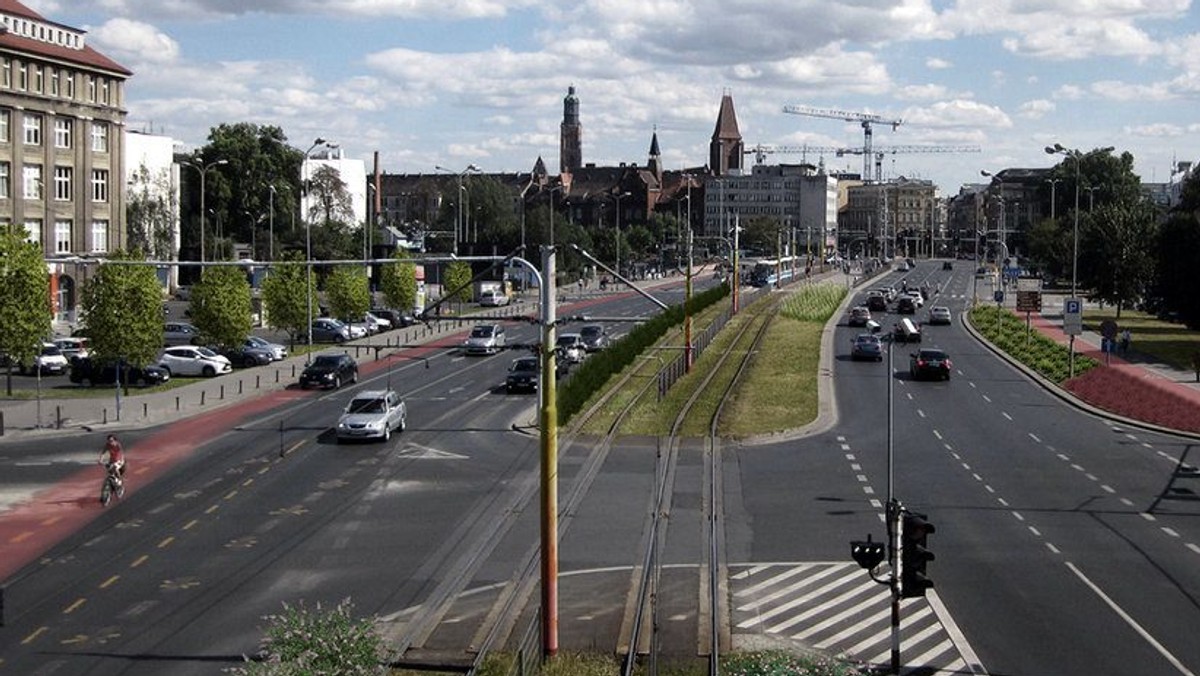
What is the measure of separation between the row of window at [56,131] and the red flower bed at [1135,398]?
55.6 meters

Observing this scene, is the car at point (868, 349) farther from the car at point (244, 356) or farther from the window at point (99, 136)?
the window at point (99, 136)

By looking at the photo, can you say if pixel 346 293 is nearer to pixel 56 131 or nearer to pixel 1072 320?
pixel 56 131

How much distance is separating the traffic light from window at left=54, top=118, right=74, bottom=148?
239ft

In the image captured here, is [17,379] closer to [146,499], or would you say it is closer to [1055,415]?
[146,499]

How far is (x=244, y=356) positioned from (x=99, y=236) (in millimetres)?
27279

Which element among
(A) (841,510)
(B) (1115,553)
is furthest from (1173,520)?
(A) (841,510)

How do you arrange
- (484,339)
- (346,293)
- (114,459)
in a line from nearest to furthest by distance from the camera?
(114,459) → (484,339) → (346,293)

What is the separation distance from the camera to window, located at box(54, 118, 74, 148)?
267 feet

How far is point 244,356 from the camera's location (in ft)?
212

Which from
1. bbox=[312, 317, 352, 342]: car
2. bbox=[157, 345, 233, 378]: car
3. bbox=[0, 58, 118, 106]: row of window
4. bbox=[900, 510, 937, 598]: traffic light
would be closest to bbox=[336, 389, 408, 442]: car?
bbox=[157, 345, 233, 378]: car

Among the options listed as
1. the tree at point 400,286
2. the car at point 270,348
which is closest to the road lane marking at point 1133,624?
the car at point 270,348

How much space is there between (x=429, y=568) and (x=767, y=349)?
157ft

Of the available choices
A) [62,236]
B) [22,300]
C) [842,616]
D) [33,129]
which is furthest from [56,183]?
[842,616]

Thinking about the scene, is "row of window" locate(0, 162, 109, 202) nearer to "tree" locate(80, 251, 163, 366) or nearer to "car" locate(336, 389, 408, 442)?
"tree" locate(80, 251, 163, 366)
